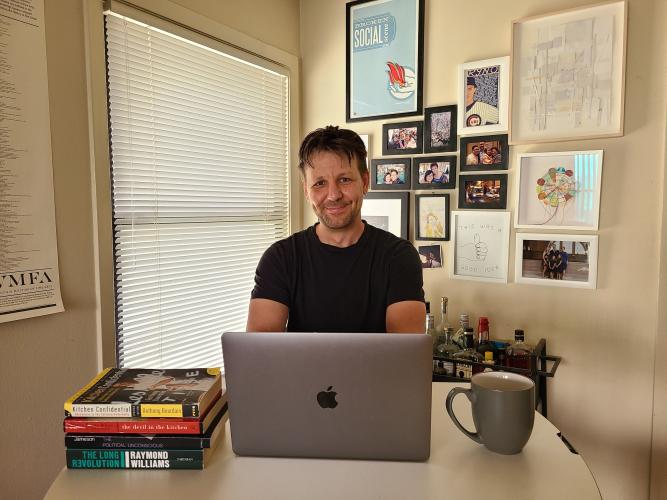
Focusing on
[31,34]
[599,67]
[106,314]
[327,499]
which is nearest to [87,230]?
[106,314]

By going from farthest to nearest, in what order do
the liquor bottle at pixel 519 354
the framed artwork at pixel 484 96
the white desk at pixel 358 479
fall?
the framed artwork at pixel 484 96 → the liquor bottle at pixel 519 354 → the white desk at pixel 358 479

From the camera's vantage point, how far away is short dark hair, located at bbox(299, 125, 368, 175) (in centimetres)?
155

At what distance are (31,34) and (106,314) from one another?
0.95 metres

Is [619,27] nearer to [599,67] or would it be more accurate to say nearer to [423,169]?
[599,67]

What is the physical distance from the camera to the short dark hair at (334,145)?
1.55m

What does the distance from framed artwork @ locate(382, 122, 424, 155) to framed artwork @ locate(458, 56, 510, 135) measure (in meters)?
0.23

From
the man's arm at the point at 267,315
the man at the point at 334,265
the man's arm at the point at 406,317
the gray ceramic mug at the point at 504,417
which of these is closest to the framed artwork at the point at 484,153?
the man at the point at 334,265

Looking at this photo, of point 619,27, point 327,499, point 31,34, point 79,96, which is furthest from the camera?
point 619,27

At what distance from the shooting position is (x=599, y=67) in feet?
6.73

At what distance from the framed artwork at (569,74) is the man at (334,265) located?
1000 mm

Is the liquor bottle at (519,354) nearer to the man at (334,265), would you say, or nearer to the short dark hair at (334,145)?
the man at (334,265)

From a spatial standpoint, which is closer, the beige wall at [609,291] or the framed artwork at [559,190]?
the beige wall at [609,291]

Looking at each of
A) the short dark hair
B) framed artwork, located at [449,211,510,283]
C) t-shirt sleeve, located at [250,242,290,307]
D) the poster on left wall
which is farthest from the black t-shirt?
framed artwork, located at [449,211,510,283]

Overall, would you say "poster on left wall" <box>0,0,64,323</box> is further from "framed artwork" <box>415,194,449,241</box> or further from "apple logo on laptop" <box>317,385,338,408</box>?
"framed artwork" <box>415,194,449,241</box>
